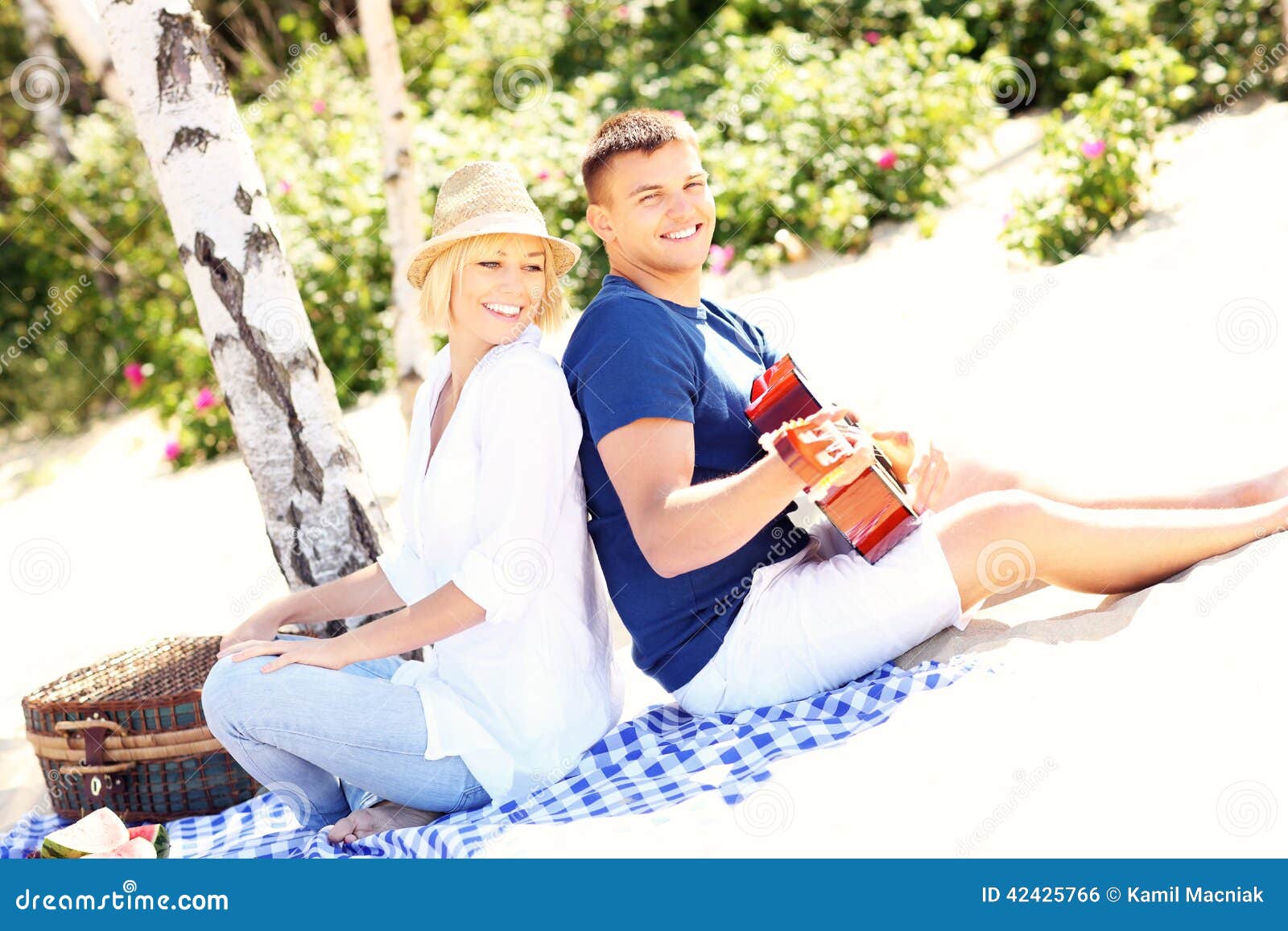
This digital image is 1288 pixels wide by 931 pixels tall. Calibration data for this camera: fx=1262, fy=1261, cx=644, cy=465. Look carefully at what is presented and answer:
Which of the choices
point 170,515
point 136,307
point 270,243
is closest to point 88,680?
point 270,243

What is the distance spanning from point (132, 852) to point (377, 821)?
0.55 m

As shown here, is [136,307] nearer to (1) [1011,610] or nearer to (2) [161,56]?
(2) [161,56]

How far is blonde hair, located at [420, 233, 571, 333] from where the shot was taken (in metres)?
2.86

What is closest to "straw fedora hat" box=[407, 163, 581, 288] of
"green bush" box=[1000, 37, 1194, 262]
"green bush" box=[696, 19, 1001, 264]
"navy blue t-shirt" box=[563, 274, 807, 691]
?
"navy blue t-shirt" box=[563, 274, 807, 691]

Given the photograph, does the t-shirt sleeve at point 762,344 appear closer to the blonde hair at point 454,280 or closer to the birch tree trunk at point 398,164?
the blonde hair at point 454,280

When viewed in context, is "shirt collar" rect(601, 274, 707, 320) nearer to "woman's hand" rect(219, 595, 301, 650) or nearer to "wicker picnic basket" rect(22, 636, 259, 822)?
"woman's hand" rect(219, 595, 301, 650)

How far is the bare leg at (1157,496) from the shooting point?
314 centimetres

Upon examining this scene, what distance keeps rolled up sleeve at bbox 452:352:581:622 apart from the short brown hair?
1.66ft

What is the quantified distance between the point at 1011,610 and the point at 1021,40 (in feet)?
20.4

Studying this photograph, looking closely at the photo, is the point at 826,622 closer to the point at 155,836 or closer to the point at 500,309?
the point at 500,309

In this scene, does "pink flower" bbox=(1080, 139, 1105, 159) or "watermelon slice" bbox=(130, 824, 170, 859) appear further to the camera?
"pink flower" bbox=(1080, 139, 1105, 159)

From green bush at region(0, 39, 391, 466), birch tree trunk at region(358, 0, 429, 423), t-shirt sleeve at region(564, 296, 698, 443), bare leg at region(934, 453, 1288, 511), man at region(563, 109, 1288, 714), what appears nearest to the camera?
t-shirt sleeve at region(564, 296, 698, 443)

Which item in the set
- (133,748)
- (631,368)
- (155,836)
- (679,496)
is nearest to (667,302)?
(631,368)
